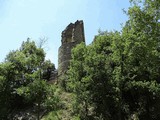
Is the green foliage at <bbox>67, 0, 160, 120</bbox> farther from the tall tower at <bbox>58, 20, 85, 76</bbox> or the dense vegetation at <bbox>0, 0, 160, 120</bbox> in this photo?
the tall tower at <bbox>58, 20, 85, 76</bbox>

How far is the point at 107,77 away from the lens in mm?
23594

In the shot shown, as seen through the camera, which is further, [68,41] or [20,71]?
[68,41]

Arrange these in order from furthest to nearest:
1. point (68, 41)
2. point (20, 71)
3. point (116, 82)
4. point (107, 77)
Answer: point (68, 41)
point (20, 71)
point (107, 77)
point (116, 82)

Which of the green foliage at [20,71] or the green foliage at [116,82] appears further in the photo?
the green foliage at [20,71]

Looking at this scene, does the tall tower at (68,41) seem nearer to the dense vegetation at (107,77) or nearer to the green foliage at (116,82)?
the dense vegetation at (107,77)

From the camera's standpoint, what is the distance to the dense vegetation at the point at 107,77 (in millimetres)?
17828

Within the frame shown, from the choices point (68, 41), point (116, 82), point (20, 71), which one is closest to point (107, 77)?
point (116, 82)

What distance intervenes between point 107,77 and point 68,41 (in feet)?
50.9

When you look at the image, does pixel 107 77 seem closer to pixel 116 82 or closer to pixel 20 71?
pixel 116 82

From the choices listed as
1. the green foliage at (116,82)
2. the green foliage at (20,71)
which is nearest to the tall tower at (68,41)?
the green foliage at (20,71)

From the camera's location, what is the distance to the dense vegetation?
58.5 ft

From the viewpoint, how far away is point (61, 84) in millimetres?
32312

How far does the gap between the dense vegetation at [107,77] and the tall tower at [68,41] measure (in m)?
5.52

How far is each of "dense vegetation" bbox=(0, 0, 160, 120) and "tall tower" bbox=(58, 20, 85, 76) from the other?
18.1 ft
